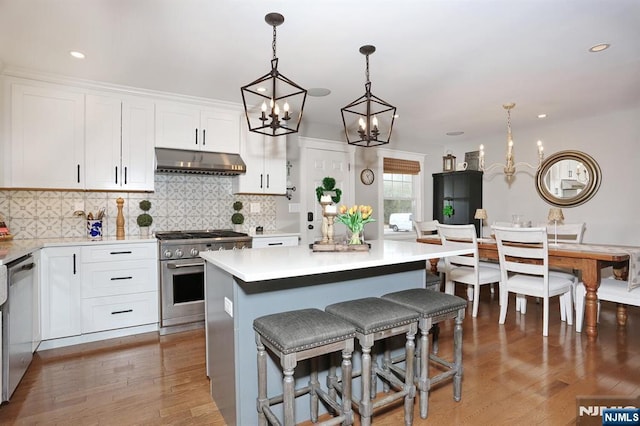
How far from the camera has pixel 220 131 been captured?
4.05 metres

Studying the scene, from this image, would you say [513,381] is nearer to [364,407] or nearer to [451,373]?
[451,373]

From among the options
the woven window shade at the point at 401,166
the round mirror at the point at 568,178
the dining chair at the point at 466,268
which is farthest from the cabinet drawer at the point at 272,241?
the round mirror at the point at 568,178

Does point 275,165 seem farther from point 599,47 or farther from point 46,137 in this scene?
point 599,47

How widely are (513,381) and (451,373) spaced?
2.03ft

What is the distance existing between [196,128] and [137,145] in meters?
0.64

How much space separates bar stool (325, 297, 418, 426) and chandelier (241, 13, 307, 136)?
1.10 meters

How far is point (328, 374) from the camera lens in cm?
210

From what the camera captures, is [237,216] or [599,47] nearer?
[599,47]

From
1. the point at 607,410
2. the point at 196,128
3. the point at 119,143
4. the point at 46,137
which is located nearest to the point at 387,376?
the point at 607,410

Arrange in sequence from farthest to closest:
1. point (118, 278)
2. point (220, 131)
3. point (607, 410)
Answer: point (220, 131) → point (118, 278) → point (607, 410)

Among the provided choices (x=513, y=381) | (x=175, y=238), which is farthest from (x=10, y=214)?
(x=513, y=381)

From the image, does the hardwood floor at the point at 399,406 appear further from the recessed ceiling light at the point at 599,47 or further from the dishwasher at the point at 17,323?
the recessed ceiling light at the point at 599,47

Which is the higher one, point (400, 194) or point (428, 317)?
point (400, 194)

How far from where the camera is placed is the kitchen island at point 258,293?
181 cm
